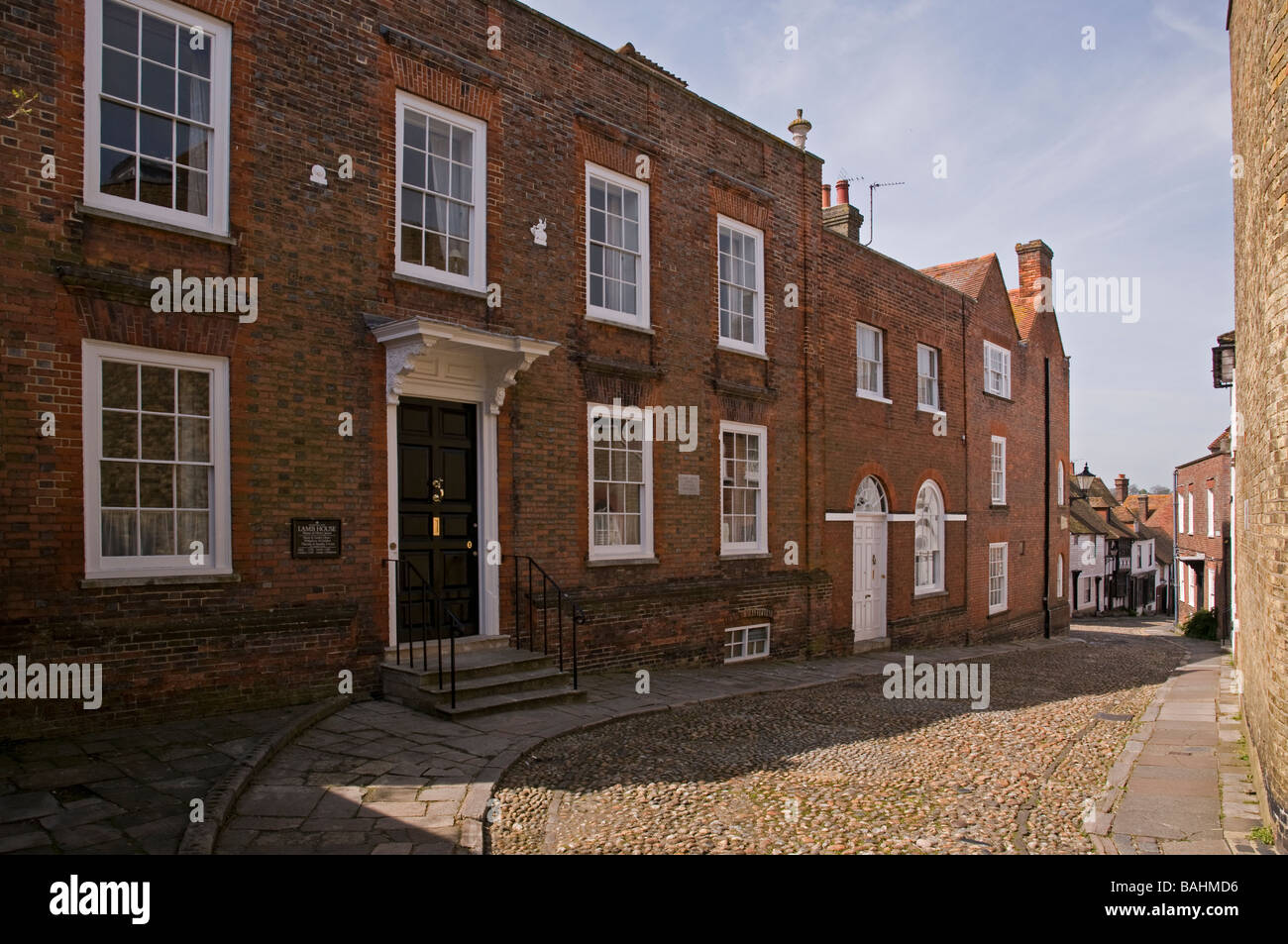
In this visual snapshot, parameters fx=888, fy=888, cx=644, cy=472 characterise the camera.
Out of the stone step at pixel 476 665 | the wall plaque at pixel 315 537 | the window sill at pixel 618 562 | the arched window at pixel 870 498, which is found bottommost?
the stone step at pixel 476 665

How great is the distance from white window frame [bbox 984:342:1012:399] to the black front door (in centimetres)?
1596

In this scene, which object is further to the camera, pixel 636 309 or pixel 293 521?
pixel 636 309

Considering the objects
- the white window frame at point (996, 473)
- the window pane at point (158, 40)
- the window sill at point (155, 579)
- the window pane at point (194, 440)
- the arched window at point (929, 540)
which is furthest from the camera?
the white window frame at point (996, 473)

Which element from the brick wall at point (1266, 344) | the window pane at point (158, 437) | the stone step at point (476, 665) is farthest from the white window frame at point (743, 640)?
the window pane at point (158, 437)

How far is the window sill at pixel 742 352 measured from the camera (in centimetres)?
1365

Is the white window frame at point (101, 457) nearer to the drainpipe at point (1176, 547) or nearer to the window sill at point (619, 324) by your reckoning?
the window sill at point (619, 324)

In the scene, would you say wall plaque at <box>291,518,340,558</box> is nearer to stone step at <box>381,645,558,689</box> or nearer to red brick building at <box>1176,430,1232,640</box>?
stone step at <box>381,645,558,689</box>

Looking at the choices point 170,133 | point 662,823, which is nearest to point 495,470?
point 170,133

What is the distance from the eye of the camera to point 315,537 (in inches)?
335

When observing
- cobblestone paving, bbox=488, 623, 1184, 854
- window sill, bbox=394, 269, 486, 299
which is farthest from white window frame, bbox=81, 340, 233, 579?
cobblestone paving, bbox=488, 623, 1184, 854

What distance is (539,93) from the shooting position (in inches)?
433

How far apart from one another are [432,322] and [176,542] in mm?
3060

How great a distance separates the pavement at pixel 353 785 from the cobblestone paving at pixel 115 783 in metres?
0.01
